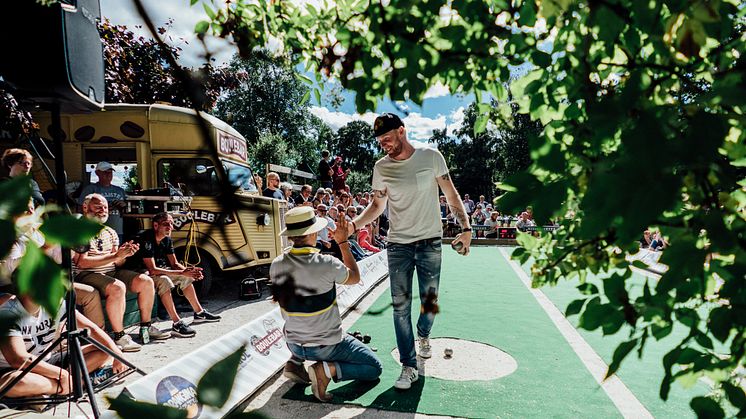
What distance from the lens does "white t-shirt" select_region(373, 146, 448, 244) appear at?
361 cm

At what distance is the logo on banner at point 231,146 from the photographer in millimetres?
6816

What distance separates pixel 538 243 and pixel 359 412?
2310mm

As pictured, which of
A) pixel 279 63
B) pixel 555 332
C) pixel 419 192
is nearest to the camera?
pixel 279 63

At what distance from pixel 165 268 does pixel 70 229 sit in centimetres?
590

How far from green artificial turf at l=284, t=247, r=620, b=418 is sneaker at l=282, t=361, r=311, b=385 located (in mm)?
106

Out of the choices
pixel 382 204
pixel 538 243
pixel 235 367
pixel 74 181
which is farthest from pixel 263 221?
pixel 235 367

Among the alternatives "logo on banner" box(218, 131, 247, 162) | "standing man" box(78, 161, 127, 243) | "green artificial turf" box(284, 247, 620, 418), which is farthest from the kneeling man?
"standing man" box(78, 161, 127, 243)

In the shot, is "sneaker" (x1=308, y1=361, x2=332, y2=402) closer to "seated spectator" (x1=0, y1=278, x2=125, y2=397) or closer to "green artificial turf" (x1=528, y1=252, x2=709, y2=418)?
"seated spectator" (x1=0, y1=278, x2=125, y2=397)

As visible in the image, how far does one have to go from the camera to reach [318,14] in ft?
3.83

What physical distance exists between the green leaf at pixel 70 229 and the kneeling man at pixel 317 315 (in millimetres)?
2714

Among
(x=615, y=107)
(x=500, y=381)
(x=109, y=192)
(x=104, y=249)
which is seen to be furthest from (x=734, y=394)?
(x=109, y=192)

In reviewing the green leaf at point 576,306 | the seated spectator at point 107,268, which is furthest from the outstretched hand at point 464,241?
the seated spectator at point 107,268

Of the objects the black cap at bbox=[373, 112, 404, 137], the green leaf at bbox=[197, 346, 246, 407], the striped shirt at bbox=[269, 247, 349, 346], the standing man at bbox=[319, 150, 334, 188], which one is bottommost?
the striped shirt at bbox=[269, 247, 349, 346]

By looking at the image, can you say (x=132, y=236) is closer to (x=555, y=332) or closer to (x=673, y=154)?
(x=555, y=332)
